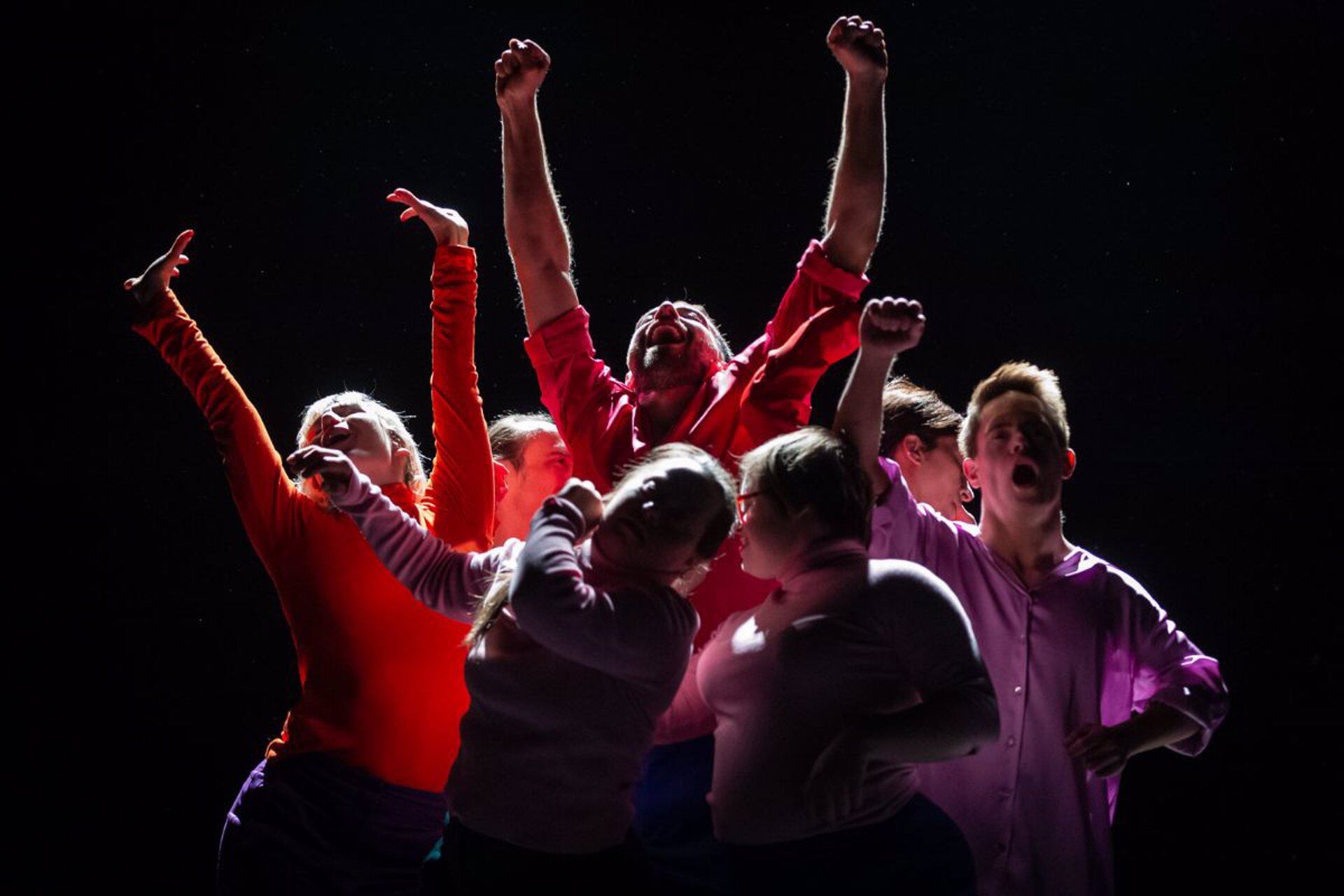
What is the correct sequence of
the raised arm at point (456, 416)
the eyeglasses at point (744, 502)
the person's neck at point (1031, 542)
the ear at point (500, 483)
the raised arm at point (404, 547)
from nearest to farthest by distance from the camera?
the eyeglasses at point (744, 502) → the raised arm at point (404, 547) → the person's neck at point (1031, 542) → the raised arm at point (456, 416) → the ear at point (500, 483)

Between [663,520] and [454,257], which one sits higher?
[454,257]

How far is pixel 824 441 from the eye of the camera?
1.54m

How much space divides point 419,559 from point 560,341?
0.60m

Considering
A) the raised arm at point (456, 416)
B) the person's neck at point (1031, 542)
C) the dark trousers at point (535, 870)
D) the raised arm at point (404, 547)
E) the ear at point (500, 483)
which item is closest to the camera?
the dark trousers at point (535, 870)

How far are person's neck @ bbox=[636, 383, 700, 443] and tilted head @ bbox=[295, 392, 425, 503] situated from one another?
48 centimetres

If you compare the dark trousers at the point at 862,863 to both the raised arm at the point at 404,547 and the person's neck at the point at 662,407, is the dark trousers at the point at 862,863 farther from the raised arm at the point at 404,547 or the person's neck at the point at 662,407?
the person's neck at the point at 662,407

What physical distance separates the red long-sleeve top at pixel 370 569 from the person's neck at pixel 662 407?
1.02ft

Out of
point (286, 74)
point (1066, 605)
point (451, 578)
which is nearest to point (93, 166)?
point (286, 74)

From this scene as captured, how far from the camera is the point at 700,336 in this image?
2217 mm

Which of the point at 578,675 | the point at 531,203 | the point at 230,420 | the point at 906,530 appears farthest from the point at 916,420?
the point at 230,420

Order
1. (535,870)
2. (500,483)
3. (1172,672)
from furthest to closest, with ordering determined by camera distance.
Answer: (500,483)
(1172,672)
(535,870)

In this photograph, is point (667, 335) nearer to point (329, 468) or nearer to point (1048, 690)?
point (329, 468)

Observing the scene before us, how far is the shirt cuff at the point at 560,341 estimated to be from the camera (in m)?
2.12

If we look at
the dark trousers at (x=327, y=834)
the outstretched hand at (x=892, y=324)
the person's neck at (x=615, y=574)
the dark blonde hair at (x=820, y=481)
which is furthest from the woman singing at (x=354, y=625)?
the outstretched hand at (x=892, y=324)
